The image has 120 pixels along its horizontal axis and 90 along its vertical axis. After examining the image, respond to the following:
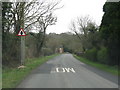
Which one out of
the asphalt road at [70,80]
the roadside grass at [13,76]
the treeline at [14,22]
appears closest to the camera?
the roadside grass at [13,76]

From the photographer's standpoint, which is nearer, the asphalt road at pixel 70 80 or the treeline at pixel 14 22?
the asphalt road at pixel 70 80

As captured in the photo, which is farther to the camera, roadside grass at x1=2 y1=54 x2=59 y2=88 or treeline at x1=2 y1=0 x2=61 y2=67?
treeline at x1=2 y1=0 x2=61 y2=67

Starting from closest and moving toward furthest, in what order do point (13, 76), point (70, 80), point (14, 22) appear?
point (70, 80) → point (13, 76) → point (14, 22)

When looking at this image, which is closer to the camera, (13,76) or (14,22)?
(13,76)

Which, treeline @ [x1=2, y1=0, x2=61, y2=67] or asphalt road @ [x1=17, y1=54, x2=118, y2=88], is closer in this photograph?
asphalt road @ [x1=17, y1=54, x2=118, y2=88]

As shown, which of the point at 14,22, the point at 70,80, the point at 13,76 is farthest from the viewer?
the point at 14,22

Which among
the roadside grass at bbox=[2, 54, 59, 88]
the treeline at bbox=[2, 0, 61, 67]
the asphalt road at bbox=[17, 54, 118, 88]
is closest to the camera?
the roadside grass at bbox=[2, 54, 59, 88]

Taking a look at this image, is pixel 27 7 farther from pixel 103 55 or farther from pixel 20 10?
pixel 103 55

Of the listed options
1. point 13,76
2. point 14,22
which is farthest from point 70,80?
point 14,22

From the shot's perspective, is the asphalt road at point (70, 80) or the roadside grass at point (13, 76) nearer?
the roadside grass at point (13, 76)

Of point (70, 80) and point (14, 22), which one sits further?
point (14, 22)

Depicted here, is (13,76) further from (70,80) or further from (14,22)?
(14,22)

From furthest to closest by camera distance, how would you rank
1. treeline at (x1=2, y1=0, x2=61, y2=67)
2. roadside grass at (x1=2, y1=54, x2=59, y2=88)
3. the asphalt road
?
treeline at (x1=2, y1=0, x2=61, y2=67)
the asphalt road
roadside grass at (x1=2, y1=54, x2=59, y2=88)

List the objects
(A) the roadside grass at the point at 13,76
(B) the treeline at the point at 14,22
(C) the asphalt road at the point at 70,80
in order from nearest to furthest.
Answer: (A) the roadside grass at the point at 13,76, (C) the asphalt road at the point at 70,80, (B) the treeline at the point at 14,22
